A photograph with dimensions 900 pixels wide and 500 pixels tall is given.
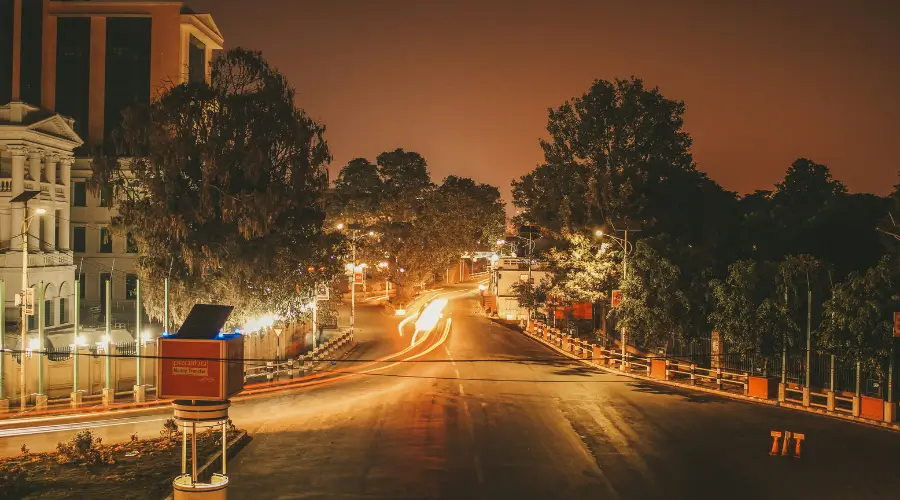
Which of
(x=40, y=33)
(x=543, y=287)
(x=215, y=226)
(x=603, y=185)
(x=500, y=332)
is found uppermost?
(x=40, y=33)

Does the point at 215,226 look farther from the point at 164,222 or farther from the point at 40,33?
the point at 40,33

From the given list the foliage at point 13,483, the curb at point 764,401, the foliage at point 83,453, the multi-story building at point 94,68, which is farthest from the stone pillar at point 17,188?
the curb at point 764,401

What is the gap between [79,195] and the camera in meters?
50.8

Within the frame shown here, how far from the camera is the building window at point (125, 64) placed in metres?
54.8

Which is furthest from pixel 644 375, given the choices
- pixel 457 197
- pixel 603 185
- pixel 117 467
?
pixel 457 197

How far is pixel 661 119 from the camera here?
1866 inches

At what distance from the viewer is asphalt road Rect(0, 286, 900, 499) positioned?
17.0 meters

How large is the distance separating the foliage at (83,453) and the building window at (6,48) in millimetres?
34190

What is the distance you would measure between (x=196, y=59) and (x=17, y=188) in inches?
1059

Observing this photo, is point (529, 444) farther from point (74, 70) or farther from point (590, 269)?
point (74, 70)

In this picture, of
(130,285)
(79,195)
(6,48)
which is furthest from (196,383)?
(79,195)

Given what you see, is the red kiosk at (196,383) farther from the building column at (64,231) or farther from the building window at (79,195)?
the building window at (79,195)

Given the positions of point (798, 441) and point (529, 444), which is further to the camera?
point (529, 444)

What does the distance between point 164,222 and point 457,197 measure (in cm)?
6046
